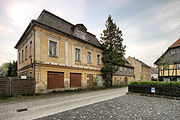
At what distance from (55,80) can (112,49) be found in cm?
1250

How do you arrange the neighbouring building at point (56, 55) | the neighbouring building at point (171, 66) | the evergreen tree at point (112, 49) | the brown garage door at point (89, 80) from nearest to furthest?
the neighbouring building at point (56, 55), the neighbouring building at point (171, 66), the brown garage door at point (89, 80), the evergreen tree at point (112, 49)

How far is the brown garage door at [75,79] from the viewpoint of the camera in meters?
14.7

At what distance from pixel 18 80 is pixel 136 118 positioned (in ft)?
36.0

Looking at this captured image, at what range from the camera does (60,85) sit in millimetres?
13008

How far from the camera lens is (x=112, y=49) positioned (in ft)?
65.7

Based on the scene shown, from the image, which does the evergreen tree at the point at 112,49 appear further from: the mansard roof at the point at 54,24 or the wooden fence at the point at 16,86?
the wooden fence at the point at 16,86

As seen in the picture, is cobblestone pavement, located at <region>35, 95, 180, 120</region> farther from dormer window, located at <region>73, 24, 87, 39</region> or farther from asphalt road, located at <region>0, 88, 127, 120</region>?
dormer window, located at <region>73, 24, 87, 39</region>

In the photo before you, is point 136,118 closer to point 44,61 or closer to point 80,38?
point 44,61

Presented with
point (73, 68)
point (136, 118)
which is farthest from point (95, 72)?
point (136, 118)

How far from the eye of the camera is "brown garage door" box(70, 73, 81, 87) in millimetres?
14677

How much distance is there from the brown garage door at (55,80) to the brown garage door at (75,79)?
161 centimetres

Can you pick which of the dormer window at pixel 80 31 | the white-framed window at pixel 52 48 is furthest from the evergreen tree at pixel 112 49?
the white-framed window at pixel 52 48

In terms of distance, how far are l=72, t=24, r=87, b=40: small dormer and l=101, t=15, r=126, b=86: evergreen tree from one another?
16.0 ft

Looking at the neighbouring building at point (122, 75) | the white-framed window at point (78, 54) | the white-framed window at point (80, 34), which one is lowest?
the neighbouring building at point (122, 75)
